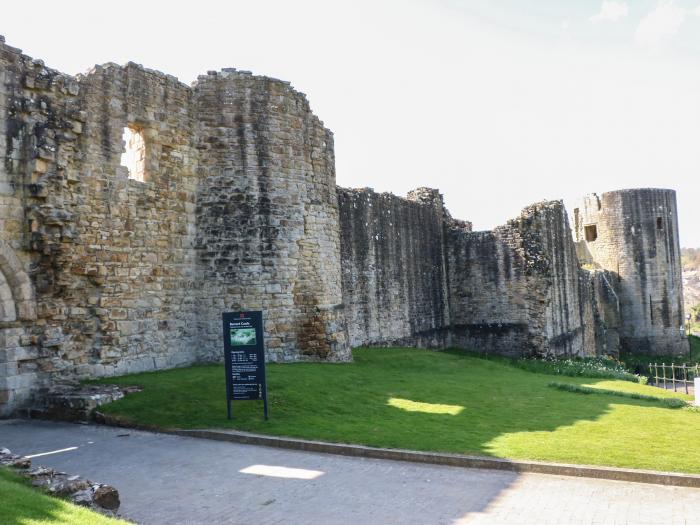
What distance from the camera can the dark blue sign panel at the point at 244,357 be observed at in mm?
11812

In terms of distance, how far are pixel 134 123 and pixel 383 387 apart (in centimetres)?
836

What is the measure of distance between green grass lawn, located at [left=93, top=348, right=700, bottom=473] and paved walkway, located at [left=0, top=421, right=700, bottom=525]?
0.89m

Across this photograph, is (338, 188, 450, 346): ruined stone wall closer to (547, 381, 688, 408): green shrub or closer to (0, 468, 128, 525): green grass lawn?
(547, 381, 688, 408): green shrub

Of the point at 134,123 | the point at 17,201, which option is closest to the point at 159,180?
the point at 134,123

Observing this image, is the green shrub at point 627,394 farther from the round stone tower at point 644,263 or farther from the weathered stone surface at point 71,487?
the round stone tower at point 644,263

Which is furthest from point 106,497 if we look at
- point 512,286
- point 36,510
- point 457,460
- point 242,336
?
point 512,286

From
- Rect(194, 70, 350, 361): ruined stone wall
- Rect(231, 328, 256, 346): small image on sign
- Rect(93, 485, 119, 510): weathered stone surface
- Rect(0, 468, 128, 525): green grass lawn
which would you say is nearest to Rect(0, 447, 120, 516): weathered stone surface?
Rect(93, 485, 119, 510): weathered stone surface

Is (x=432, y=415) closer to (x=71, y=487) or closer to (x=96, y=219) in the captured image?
(x=71, y=487)

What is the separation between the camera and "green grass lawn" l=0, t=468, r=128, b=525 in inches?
219

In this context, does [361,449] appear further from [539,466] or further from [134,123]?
[134,123]

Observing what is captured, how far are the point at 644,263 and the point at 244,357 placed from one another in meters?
37.5

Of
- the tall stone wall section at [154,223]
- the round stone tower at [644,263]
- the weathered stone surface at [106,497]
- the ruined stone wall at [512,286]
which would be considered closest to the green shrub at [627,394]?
the tall stone wall section at [154,223]

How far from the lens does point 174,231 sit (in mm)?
16516

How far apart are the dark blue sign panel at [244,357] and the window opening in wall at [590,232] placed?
37.8 metres
